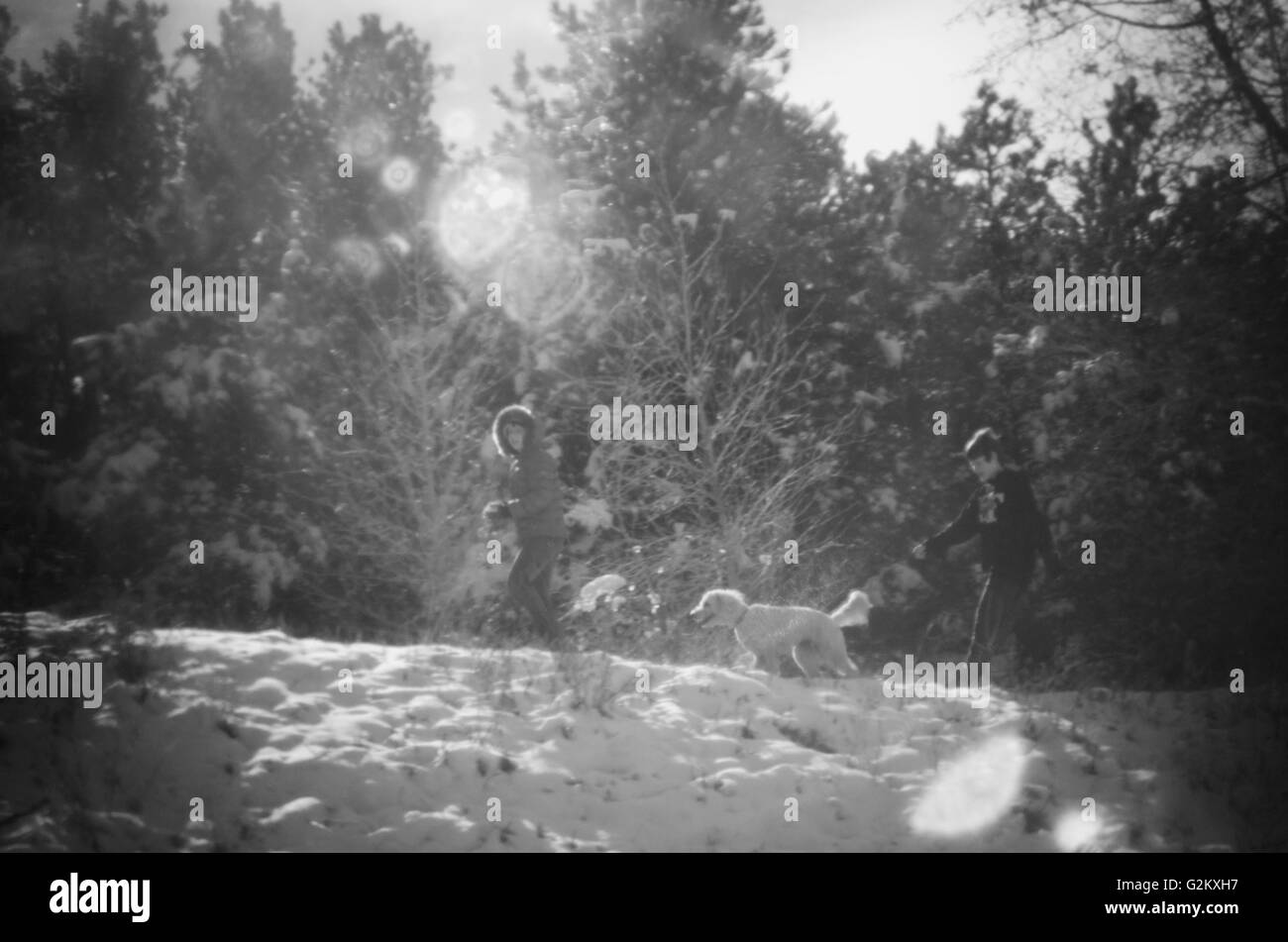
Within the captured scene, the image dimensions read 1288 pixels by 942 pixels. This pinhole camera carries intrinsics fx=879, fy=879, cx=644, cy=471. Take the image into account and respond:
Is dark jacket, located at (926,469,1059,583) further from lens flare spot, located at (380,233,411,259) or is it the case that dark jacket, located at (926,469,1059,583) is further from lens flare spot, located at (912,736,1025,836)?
lens flare spot, located at (380,233,411,259)

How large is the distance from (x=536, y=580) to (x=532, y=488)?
82 centimetres

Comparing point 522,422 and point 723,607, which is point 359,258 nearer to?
point 522,422

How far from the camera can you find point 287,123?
2127cm

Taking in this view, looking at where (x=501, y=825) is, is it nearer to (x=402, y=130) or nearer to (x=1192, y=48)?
(x=1192, y=48)

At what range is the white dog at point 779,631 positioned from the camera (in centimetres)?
799

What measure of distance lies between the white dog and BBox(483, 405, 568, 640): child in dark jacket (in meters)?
1.49

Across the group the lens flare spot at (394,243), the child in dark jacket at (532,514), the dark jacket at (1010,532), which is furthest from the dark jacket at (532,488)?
the lens flare spot at (394,243)

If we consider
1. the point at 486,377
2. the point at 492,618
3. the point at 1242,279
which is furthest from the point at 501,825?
the point at 1242,279

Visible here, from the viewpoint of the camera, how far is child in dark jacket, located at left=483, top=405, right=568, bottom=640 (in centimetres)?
773

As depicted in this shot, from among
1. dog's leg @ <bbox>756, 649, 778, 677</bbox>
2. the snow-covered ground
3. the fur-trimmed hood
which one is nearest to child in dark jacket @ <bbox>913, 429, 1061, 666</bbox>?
the snow-covered ground

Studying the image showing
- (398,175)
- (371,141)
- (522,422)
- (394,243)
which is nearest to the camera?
(522,422)

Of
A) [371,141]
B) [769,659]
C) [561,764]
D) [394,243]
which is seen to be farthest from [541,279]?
[561,764]

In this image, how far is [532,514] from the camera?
779 cm

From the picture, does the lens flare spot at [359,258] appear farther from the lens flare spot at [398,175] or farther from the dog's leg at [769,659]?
the dog's leg at [769,659]
